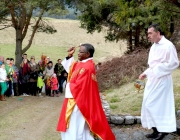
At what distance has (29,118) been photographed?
10.7 metres

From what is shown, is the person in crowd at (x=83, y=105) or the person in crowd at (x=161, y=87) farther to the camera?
the person in crowd at (x=161, y=87)

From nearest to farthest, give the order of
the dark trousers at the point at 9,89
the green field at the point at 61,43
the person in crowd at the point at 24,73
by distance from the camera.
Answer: the dark trousers at the point at 9,89, the person in crowd at the point at 24,73, the green field at the point at 61,43

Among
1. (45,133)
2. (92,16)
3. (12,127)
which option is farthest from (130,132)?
(92,16)

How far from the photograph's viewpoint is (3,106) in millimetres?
12906

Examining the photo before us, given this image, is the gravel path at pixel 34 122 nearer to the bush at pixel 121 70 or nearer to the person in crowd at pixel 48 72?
the person in crowd at pixel 48 72

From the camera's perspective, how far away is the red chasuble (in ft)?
18.6

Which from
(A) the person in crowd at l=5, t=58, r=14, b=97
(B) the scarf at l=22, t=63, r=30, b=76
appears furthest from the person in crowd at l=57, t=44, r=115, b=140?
(B) the scarf at l=22, t=63, r=30, b=76

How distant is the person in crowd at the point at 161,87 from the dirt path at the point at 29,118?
9.31 feet

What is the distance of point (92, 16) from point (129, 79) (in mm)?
7487

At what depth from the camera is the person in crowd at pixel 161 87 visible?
608 cm

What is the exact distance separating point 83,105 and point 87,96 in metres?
0.16

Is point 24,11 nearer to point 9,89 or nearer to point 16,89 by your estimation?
point 16,89

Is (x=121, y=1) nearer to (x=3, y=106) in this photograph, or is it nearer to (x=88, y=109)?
(x=88, y=109)

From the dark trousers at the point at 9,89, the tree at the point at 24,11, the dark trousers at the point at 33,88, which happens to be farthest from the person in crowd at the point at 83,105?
the dark trousers at the point at 33,88
